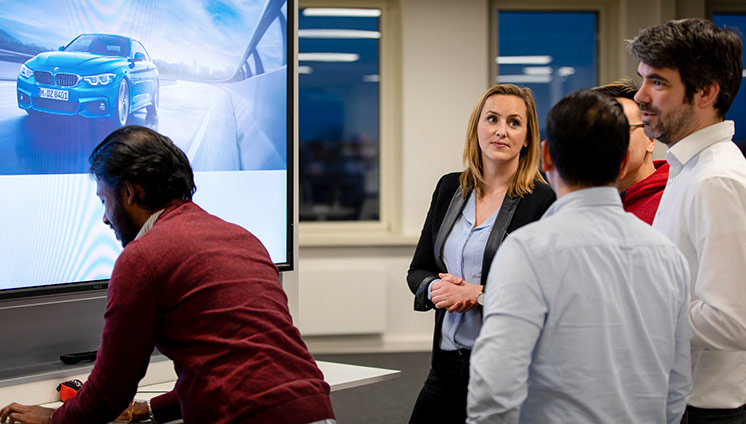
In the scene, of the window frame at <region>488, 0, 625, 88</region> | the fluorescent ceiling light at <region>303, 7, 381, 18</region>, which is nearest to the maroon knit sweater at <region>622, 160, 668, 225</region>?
the window frame at <region>488, 0, 625, 88</region>

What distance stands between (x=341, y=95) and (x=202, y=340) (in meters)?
4.86

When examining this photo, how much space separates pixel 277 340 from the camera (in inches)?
63.5

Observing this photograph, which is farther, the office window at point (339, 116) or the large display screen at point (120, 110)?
the office window at point (339, 116)

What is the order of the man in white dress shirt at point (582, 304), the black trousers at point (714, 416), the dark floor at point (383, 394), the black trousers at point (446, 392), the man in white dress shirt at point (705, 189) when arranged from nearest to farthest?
1. the man in white dress shirt at point (582, 304)
2. the man in white dress shirt at point (705, 189)
3. the black trousers at point (714, 416)
4. the black trousers at point (446, 392)
5. the dark floor at point (383, 394)

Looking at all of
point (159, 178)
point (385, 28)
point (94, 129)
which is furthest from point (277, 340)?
point (385, 28)

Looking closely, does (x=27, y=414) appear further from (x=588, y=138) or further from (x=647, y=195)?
(x=647, y=195)

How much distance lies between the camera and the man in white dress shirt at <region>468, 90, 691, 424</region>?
1264mm

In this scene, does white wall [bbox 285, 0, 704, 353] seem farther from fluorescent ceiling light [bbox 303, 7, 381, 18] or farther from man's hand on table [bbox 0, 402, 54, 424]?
man's hand on table [bbox 0, 402, 54, 424]

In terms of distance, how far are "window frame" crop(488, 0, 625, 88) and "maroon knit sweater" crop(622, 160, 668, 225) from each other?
4.15m

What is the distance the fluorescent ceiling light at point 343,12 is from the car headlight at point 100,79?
3.92m

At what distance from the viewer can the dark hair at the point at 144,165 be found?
1673 mm

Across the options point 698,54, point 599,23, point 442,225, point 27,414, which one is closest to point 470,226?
point 442,225

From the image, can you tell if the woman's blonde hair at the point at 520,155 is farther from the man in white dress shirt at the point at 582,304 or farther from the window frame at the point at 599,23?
the window frame at the point at 599,23

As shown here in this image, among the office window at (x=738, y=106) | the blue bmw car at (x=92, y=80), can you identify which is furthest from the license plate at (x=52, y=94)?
the office window at (x=738, y=106)
